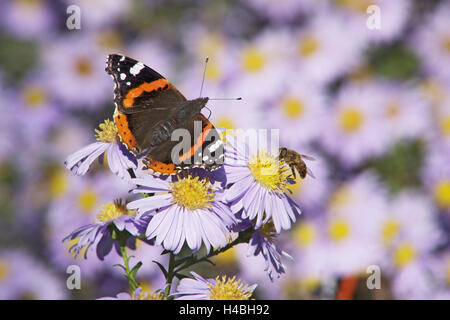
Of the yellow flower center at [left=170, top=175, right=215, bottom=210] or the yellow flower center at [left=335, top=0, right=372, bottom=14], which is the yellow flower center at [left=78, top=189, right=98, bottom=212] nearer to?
the yellow flower center at [left=170, top=175, right=215, bottom=210]

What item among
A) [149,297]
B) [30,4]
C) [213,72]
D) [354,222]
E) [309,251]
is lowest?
[149,297]

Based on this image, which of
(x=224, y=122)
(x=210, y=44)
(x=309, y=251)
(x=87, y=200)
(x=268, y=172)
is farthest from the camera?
(x=210, y=44)

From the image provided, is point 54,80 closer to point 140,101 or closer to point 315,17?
point 315,17

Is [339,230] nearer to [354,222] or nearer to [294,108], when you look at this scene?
[354,222]

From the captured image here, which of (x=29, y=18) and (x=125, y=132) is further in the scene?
(x=29, y=18)

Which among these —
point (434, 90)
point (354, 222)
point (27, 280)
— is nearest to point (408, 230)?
point (354, 222)

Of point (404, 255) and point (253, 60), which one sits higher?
point (253, 60)

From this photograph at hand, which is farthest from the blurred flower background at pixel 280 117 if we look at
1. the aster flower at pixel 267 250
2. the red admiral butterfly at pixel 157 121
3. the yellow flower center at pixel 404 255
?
the aster flower at pixel 267 250
